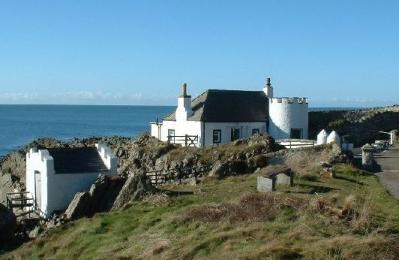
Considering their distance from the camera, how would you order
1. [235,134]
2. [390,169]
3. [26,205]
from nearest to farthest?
[390,169] → [26,205] → [235,134]

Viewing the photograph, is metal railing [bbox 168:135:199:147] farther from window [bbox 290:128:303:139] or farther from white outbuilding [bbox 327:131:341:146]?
white outbuilding [bbox 327:131:341:146]

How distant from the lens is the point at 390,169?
29.3m

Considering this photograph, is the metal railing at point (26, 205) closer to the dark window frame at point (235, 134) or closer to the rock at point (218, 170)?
the rock at point (218, 170)

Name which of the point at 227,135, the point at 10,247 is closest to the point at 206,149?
the point at 227,135

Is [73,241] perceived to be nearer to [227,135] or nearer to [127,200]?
[127,200]

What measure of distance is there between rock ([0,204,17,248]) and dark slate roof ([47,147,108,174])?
5275 millimetres

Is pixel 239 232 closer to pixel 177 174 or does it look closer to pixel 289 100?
pixel 177 174

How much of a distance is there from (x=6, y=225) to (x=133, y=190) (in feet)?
17.6

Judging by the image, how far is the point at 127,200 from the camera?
25.3 meters

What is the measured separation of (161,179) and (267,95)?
65.7 feet

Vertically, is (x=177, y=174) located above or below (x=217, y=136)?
below

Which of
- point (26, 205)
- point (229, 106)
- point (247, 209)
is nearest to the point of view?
point (247, 209)

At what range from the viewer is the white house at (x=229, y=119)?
46688 millimetres

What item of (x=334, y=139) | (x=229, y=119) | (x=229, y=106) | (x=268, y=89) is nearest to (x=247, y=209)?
(x=334, y=139)
